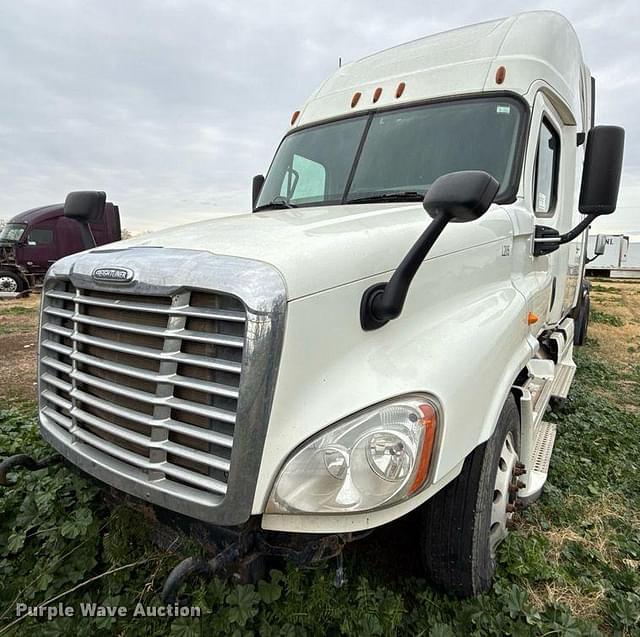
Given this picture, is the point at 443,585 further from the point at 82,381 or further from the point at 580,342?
the point at 580,342

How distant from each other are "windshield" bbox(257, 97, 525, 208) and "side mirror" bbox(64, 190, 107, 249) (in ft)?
3.84

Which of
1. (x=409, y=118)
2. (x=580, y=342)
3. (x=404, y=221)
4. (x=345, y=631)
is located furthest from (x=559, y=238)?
(x=580, y=342)

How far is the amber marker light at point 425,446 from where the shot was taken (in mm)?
1545

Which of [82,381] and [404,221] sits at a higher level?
[404,221]

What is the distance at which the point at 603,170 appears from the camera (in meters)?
2.62

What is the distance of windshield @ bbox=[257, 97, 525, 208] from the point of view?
108 inches

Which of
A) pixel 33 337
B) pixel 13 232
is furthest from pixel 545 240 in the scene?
pixel 13 232

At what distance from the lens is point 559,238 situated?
3.04m

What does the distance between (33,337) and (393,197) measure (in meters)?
8.57

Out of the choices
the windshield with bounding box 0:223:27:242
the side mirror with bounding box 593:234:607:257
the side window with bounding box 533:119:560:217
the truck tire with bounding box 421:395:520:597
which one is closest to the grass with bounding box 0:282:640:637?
the truck tire with bounding box 421:395:520:597

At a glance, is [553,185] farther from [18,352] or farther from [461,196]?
[18,352]

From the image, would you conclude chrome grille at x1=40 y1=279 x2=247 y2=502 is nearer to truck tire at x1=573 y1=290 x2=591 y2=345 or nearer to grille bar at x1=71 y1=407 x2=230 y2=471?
grille bar at x1=71 y1=407 x2=230 y2=471

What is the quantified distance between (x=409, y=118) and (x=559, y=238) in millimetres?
1226

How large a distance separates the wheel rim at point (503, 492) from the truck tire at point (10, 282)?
1822 cm
